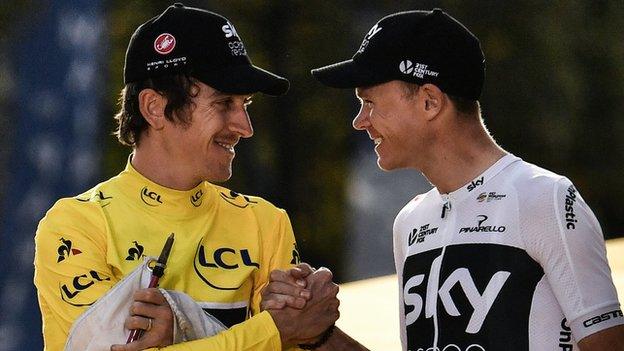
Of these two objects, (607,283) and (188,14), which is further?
(188,14)

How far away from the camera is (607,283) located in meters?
3.96

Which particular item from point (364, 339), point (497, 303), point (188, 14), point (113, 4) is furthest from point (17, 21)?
point (497, 303)

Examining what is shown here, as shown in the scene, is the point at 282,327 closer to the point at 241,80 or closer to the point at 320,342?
the point at 320,342

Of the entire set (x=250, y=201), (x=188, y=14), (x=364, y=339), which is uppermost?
(x=188, y=14)

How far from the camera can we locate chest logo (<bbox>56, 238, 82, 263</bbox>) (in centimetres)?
409

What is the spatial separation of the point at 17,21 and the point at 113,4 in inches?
57.3

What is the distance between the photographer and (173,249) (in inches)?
165

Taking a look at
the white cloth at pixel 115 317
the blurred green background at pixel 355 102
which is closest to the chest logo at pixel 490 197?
the white cloth at pixel 115 317

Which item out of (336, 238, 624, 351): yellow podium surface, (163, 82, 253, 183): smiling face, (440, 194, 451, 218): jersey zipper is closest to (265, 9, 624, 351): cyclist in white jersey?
(440, 194, 451, 218): jersey zipper

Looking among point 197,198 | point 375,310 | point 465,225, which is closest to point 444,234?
point 465,225

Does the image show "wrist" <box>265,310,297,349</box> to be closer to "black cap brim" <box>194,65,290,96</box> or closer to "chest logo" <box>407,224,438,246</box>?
"chest logo" <box>407,224,438,246</box>

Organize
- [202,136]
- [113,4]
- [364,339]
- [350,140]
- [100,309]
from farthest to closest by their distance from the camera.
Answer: [350,140] < [113,4] < [364,339] < [202,136] < [100,309]

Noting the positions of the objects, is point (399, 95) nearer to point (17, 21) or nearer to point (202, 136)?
point (202, 136)

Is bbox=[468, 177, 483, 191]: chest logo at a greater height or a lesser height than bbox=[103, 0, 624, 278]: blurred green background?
lesser
